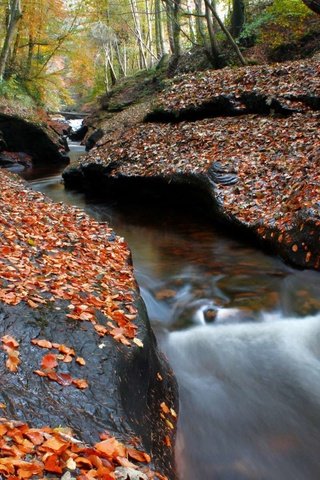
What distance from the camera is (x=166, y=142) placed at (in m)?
11.5

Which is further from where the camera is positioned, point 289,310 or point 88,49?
point 88,49

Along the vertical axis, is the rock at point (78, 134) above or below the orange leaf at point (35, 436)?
above

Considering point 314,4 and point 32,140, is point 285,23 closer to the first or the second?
point 314,4

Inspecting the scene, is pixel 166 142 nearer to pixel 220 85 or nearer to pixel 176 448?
pixel 220 85

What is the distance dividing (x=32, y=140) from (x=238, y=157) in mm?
12704

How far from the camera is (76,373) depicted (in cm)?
307

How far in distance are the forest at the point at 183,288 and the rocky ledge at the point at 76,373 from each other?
0.05 feet

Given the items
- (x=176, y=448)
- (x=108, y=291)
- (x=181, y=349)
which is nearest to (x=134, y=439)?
(x=176, y=448)

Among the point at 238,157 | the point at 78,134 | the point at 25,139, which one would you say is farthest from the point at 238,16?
the point at 78,134

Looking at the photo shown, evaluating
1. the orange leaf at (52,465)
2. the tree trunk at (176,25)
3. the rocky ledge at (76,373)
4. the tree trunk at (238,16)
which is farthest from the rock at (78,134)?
the orange leaf at (52,465)

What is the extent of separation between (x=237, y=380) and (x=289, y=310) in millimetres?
1708

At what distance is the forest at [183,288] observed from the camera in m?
2.83

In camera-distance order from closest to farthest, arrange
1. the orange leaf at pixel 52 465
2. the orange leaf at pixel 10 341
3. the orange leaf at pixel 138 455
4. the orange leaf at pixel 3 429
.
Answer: the orange leaf at pixel 52 465, the orange leaf at pixel 3 429, the orange leaf at pixel 138 455, the orange leaf at pixel 10 341

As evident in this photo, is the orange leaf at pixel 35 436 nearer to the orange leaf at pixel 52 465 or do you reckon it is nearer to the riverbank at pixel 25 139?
the orange leaf at pixel 52 465
